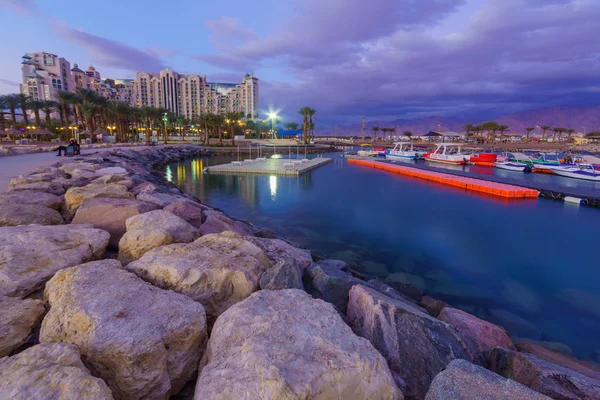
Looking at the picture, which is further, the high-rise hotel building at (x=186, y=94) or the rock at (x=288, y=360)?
the high-rise hotel building at (x=186, y=94)

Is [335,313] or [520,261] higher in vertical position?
[335,313]

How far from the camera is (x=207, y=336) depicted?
3.24 metres

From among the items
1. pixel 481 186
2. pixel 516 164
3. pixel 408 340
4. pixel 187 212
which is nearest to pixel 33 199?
pixel 187 212

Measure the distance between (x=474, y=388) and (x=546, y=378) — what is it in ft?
4.30

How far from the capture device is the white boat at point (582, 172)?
32.3m

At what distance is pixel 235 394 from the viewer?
7.16 feet

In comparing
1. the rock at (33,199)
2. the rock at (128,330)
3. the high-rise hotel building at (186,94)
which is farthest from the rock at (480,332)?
the high-rise hotel building at (186,94)

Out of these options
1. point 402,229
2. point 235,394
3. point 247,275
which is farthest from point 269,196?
point 235,394

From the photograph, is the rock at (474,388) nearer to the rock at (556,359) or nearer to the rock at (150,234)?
the rock at (556,359)

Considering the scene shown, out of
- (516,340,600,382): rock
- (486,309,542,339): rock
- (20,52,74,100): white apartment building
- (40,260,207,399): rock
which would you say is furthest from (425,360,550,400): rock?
(20,52,74,100): white apartment building

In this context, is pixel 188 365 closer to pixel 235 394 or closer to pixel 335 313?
pixel 235 394

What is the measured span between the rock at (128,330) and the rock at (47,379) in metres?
A: 0.29

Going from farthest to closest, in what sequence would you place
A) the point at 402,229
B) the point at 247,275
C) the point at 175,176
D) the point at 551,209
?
the point at 175,176 → the point at 551,209 → the point at 402,229 → the point at 247,275

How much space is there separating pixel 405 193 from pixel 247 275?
22486mm
